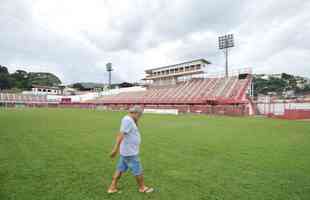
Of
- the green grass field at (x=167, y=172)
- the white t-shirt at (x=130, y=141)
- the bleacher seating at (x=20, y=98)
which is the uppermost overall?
the bleacher seating at (x=20, y=98)

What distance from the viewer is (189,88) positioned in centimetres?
4575

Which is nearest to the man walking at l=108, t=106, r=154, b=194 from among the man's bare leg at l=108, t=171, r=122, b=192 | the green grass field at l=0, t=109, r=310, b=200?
the man's bare leg at l=108, t=171, r=122, b=192

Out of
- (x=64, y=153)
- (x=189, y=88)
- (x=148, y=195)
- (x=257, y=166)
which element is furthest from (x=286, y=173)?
(x=189, y=88)

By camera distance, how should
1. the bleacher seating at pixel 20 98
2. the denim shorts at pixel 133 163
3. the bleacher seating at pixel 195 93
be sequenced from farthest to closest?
the bleacher seating at pixel 20 98 < the bleacher seating at pixel 195 93 < the denim shorts at pixel 133 163

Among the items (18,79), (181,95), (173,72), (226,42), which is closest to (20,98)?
(18,79)

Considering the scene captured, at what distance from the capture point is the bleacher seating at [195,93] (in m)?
36.2

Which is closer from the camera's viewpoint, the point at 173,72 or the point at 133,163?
the point at 133,163

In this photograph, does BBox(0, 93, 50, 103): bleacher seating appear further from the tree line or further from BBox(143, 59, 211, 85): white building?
BBox(143, 59, 211, 85): white building

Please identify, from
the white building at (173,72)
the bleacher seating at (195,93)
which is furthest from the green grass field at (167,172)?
the white building at (173,72)

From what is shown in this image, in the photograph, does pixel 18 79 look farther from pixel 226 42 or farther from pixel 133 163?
pixel 133 163

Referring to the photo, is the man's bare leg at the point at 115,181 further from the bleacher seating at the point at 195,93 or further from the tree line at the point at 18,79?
the tree line at the point at 18,79

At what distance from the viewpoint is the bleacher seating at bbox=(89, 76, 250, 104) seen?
119ft

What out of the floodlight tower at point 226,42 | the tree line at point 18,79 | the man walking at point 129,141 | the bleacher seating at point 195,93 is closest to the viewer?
the man walking at point 129,141

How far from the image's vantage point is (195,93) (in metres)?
41.9
